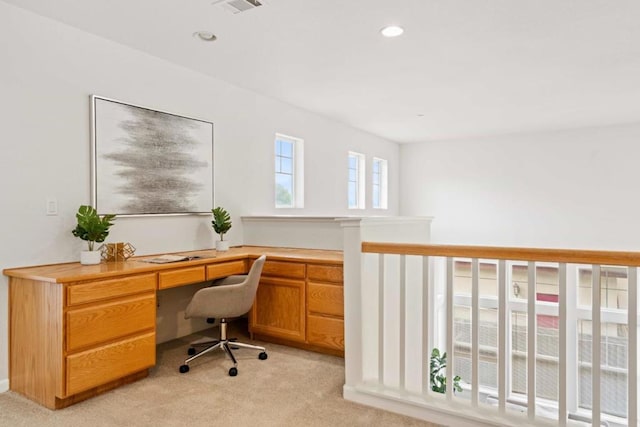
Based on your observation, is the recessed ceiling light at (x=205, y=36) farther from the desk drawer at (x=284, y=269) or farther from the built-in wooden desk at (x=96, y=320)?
the desk drawer at (x=284, y=269)

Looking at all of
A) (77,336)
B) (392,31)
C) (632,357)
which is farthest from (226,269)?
(632,357)

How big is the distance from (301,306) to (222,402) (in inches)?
42.4

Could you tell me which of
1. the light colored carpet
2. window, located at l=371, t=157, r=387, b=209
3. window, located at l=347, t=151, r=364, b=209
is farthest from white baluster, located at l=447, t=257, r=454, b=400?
window, located at l=371, t=157, r=387, b=209

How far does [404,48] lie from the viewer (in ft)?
11.6

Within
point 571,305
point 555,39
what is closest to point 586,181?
point 571,305

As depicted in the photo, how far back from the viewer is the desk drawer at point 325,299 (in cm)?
324

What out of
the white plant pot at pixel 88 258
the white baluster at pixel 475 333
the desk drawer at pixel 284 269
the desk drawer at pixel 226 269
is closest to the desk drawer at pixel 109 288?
the white plant pot at pixel 88 258

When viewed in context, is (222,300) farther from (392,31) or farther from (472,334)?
(392,31)

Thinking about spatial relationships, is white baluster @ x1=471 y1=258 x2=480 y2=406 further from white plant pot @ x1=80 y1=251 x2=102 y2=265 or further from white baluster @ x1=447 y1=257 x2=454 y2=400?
white plant pot @ x1=80 y1=251 x2=102 y2=265

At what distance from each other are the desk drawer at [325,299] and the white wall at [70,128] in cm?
136

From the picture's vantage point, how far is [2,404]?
2451 millimetres

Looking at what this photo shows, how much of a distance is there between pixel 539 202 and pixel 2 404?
24.6ft

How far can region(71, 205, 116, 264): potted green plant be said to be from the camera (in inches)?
112

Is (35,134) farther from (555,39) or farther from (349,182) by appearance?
(349,182)
